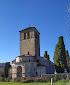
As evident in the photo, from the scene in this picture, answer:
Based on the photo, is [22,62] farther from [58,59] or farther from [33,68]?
[58,59]

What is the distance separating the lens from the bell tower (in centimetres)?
3409

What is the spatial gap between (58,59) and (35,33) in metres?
10.3

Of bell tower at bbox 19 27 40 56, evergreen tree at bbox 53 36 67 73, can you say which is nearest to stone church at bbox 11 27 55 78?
bell tower at bbox 19 27 40 56

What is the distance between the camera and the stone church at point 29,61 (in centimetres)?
2820

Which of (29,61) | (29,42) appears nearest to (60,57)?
(29,61)

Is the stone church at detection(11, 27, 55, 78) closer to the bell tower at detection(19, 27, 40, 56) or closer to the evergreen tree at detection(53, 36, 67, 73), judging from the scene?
the bell tower at detection(19, 27, 40, 56)

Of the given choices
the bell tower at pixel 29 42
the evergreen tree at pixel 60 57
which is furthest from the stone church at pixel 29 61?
the evergreen tree at pixel 60 57

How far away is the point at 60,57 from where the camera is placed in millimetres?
32344

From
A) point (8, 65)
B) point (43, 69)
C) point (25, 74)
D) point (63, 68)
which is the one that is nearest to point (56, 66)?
point (63, 68)

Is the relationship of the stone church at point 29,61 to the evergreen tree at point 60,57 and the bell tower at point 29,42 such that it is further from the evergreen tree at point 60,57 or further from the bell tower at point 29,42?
the evergreen tree at point 60,57

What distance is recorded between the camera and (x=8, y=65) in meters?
37.2

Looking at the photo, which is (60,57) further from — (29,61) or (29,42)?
(29,42)

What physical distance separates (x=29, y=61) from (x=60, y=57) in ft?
28.4

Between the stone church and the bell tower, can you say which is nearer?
the stone church
